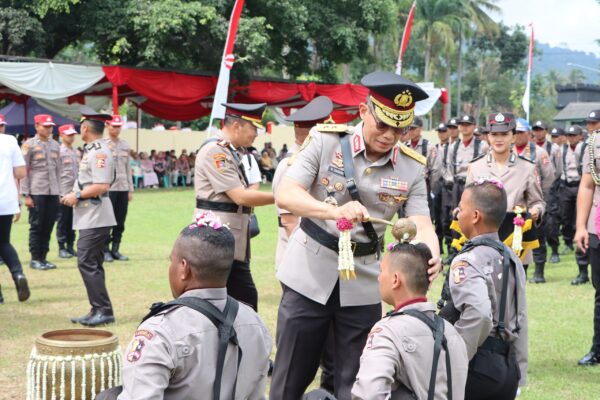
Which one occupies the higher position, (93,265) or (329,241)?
(329,241)

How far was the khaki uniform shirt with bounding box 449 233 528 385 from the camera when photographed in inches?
163

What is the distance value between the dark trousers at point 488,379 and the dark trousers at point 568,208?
31.9 feet

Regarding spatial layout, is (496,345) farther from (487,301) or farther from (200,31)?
(200,31)

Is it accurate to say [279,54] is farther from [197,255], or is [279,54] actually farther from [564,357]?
[197,255]

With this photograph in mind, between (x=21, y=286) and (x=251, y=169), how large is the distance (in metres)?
3.39

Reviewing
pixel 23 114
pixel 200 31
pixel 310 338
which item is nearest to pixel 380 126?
pixel 310 338

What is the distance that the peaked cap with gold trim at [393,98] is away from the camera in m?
4.09

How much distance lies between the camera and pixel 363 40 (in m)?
31.1

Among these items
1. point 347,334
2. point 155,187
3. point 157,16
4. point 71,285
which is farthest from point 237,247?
point 155,187

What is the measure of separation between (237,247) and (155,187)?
24.0 m

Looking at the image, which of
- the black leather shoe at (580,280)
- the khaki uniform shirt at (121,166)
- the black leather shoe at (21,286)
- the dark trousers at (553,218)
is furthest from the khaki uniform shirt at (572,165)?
the black leather shoe at (21,286)

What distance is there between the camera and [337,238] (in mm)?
4375

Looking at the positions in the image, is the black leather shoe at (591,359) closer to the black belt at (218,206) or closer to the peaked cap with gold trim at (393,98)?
the black belt at (218,206)

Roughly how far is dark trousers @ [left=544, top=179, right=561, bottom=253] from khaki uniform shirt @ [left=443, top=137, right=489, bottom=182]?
1326 millimetres
